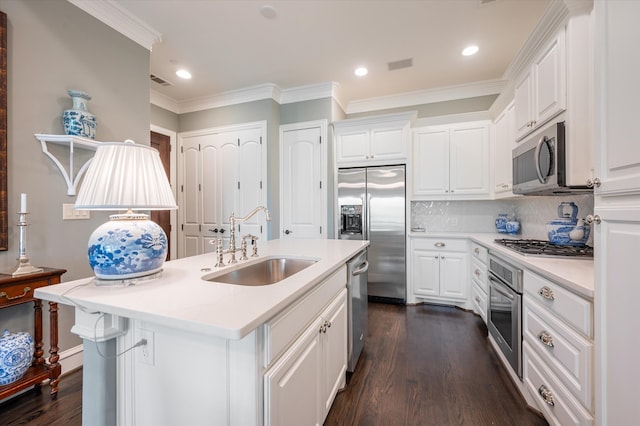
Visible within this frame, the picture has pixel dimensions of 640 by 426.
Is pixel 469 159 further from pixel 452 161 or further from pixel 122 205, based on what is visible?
pixel 122 205

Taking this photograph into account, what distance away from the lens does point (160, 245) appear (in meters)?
1.11

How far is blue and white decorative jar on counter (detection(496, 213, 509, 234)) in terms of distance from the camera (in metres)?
3.25

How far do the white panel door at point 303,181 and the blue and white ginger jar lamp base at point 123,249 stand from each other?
2.61 metres

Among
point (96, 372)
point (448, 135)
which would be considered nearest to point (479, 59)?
point (448, 135)

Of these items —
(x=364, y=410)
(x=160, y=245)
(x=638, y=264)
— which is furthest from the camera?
(x=364, y=410)

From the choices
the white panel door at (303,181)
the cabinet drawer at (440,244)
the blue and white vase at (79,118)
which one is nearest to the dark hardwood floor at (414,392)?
the cabinet drawer at (440,244)

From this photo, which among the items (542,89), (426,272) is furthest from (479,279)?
(542,89)

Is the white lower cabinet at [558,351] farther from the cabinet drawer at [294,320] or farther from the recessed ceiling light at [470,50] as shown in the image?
the recessed ceiling light at [470,50]

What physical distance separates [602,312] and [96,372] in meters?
1.92

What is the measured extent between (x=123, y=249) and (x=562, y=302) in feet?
6.39

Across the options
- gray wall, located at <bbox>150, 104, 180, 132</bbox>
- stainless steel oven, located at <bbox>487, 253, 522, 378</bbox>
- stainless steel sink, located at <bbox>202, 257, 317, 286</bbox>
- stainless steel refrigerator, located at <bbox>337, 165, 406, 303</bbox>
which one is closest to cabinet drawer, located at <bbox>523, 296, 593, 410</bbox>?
stainless steel oven, located at <bbox>487, 253, 522, 378</bbox>

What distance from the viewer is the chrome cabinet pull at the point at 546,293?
4.44 feet

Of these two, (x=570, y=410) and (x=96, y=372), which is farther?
(x=570, y=410)

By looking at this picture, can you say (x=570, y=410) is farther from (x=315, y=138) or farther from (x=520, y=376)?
(x=315, y=138)
